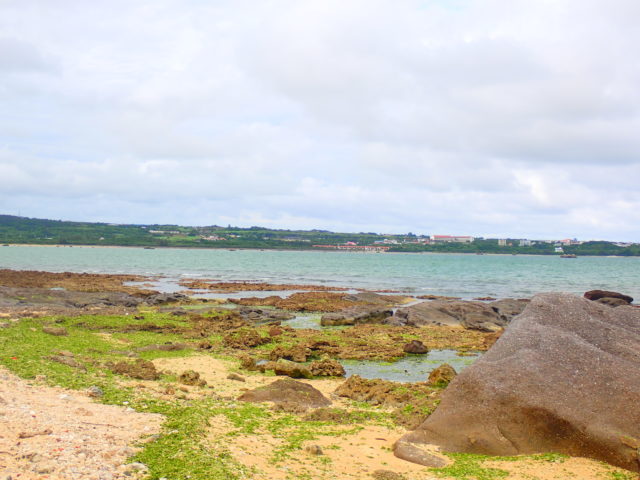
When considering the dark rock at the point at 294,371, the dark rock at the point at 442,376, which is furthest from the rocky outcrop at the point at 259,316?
the dark rock at the point at 442,376

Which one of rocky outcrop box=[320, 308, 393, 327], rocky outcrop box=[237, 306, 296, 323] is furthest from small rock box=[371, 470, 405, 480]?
rocky outcrop box=[320, 308, 393, 327]

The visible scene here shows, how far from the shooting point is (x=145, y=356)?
1958 cm

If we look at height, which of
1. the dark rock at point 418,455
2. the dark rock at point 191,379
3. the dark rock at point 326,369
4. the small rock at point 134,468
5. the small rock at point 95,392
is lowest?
the dark rock at point 326,369

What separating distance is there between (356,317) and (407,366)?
12895 mm

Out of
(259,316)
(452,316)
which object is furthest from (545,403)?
(259,316)

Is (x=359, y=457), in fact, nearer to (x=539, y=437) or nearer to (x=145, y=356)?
(x=539, y=437)

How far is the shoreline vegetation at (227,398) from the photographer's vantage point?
8688 millimetres

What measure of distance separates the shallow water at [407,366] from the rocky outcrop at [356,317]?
1002 centimetres

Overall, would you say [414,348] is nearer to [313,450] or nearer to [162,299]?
[313,450]

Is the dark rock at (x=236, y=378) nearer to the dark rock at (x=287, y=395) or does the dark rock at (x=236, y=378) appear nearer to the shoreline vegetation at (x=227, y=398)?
the shoreline vegetation at (x=227, y=398)

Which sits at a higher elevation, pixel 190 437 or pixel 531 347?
pixel 531 347

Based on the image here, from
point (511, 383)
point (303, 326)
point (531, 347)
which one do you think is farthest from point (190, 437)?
point (303, 326)

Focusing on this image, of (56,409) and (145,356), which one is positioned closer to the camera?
(56,409)

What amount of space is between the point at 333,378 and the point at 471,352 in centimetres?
897
